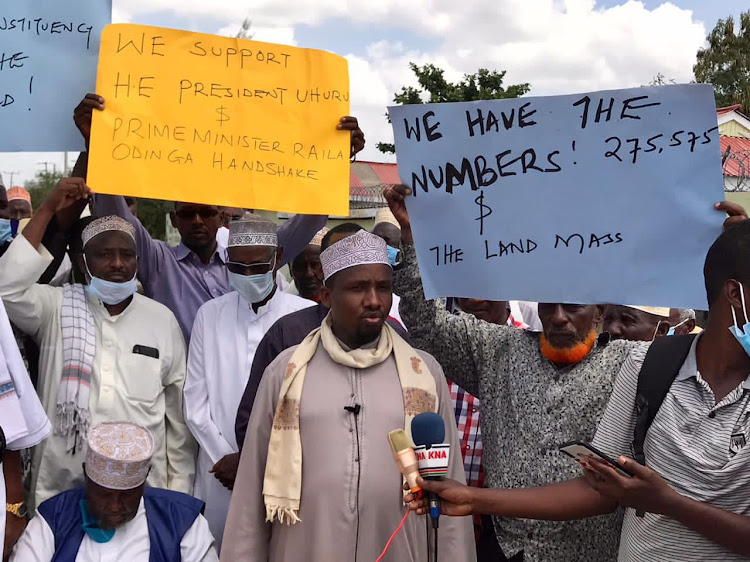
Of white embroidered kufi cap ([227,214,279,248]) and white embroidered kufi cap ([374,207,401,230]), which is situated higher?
white embroidered kufi cap ([374,207,401,230])

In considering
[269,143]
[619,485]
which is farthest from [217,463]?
[619,485]

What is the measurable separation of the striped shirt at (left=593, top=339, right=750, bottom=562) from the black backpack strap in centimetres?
2

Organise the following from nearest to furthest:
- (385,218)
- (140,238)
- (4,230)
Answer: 1. (4,230)
2. (140,238)
3. (385,218)

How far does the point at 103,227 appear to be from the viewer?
15.4 feet

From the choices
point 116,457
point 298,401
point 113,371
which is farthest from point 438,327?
point 113,371

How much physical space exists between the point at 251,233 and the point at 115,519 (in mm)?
1744

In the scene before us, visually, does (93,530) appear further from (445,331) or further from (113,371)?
(445,331)

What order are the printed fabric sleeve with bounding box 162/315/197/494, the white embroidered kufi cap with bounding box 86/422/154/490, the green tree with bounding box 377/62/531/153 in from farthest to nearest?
the green tree with bounding box 377/62/531/153, the printed fabric sleeve with bounding box 162/315/197/494, the white embroidered kufi cap with bounding box 86/422/154/490

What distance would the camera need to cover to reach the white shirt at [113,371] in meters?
4.33

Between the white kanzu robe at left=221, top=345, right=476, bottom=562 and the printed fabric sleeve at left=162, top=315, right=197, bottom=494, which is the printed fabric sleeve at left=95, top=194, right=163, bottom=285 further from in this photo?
the white kanzu robe at left=221, top=345, right=476, bottom=562

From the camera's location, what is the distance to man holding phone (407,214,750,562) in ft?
8.87

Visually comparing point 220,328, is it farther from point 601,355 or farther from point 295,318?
point 601,355

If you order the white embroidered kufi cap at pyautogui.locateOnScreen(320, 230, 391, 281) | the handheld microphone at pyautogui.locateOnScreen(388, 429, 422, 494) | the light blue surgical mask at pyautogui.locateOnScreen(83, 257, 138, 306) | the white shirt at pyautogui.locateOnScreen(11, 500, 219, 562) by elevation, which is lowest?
the white shirt at pyautogui.locateOnScreen(11, 500, 219, 562)

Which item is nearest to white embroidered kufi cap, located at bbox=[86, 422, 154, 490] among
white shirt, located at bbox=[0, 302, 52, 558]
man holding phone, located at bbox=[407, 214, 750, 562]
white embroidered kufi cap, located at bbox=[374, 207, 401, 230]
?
white shirt, located at bbox=[0, 302, 52, 558]
